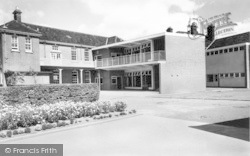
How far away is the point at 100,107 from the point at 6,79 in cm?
1453

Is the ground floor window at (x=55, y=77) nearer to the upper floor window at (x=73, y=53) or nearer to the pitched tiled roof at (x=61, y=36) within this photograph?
the upper floor window at (x=73, y=53)

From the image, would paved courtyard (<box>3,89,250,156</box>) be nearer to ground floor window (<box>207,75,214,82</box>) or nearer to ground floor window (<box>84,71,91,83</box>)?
ground floor window (<box>84,71,91,83</box>)

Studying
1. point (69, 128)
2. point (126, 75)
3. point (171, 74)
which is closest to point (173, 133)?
point (69, 128)

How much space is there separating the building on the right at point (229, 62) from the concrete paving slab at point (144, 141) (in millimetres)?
25057

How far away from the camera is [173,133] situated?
6.17 metres

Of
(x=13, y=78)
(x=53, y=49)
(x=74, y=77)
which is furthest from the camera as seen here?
(x=74, y=77)

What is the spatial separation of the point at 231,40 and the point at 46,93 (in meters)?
27.4

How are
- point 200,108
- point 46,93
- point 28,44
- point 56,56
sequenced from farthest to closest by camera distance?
point 56,56, point 28,44, point 46,93, point 200,108

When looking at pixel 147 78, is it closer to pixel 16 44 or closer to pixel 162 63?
pixel 162 63

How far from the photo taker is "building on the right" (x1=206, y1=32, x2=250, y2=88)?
2839cm

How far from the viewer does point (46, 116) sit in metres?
7.88

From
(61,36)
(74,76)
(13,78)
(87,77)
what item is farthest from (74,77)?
(13,78)

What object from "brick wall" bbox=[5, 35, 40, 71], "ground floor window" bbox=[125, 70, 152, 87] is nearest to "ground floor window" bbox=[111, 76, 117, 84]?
"ground floor window" bbox=[125, 70, 152, 87]

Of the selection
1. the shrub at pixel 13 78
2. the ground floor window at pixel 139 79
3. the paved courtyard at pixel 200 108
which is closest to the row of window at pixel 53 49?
the shrub at pixel 13 78
